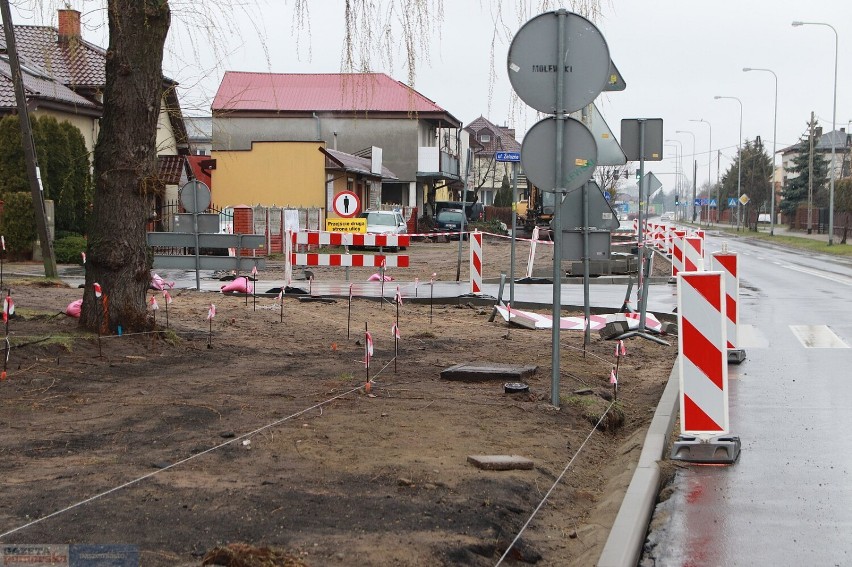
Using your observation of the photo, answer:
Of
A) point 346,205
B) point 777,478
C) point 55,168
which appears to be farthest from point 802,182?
point 777,478

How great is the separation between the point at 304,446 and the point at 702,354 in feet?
9.40

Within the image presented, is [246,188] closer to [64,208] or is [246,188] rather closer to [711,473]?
[64,208]

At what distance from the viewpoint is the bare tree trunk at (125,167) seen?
32.1 feet

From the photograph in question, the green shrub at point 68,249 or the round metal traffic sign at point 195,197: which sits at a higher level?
the round metal traffic sign at point 195,197

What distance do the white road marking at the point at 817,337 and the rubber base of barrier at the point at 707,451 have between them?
6.72m

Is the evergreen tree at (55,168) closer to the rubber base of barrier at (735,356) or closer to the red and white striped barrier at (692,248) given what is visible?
the red and white striped barrier at (692,248)

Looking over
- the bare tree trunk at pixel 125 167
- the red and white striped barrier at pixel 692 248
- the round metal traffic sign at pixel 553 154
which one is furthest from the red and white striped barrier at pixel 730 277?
the bare tree trunk at pixel 125 167

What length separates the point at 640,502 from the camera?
5547 mm

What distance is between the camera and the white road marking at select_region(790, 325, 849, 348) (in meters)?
13.4

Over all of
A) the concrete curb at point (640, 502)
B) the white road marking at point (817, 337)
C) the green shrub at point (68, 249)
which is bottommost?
the white road marking at point (817, 337)

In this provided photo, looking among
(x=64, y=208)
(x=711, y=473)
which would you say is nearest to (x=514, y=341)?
(x=711, y=473)

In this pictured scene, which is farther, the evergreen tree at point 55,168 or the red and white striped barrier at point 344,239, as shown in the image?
the evergreen tree at point 55,168

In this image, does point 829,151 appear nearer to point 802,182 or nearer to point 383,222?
point 802,182

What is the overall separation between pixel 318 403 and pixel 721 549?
357 centimetres
